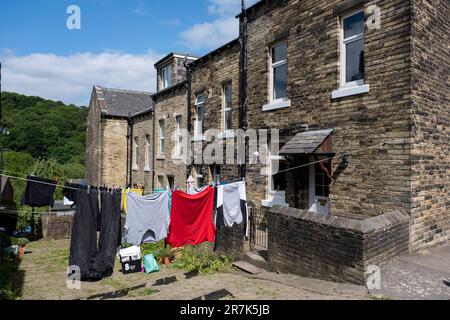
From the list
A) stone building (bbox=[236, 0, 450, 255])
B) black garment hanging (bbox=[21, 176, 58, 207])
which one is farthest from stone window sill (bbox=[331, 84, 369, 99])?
black garment hanging (bbox=[21, 176, 58, 207])

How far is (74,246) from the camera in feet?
29.4

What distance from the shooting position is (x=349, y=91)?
28.0 ft

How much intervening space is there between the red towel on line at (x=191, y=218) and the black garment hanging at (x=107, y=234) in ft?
4.90

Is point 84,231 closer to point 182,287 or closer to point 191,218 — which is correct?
point 191,218

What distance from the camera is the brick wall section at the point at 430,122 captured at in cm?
756

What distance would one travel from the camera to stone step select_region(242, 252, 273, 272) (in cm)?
899

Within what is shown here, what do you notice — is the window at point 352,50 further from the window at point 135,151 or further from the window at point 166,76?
the window at point 135,151

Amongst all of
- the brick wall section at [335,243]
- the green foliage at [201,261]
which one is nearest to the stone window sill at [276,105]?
the brick wall section at [335,243]

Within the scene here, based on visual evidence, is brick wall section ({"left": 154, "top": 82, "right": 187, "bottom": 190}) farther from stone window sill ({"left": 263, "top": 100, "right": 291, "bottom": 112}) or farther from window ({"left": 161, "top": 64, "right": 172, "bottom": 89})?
stone window sill ({"left": 263, "top": 100, "right": 291, "bottom": 112})

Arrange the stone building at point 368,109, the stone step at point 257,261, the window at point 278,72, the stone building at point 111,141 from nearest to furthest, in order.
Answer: the stone building at point 368,109
the stone step at point 257,261
the window at point 278,72
the stone building at point 111,141

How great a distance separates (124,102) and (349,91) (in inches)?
946

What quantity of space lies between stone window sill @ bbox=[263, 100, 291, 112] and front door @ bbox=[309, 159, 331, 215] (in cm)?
212
